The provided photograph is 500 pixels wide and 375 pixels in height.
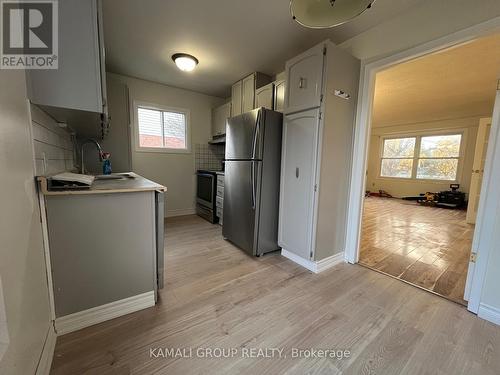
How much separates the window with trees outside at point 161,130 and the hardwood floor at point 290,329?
2.65 metres

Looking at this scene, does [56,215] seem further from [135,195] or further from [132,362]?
[132,362]

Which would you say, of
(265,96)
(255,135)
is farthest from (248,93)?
(255,135)

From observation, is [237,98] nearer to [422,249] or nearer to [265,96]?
[265,96]

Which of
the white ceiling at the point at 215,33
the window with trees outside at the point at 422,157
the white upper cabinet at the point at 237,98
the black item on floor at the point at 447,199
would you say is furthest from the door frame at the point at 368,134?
the window with trees outside at the point at 422,157

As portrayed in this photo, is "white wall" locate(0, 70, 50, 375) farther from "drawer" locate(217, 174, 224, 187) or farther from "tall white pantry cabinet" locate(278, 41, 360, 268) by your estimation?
"drawer" locate(217, 174, 224, 187)

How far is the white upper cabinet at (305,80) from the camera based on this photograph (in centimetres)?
191

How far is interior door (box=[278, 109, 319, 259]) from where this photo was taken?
2.04m

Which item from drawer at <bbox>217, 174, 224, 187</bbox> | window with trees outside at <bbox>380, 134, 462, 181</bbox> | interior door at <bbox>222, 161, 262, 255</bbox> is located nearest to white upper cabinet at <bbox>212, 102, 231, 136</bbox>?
drawer at <bbox>217, 174, 224, 187</bbox>

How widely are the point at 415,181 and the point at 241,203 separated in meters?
6.99

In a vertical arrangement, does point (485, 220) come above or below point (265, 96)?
below

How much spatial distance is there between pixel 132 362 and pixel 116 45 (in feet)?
10.5

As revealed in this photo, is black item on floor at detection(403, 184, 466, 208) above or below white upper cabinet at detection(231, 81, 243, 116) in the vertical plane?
below

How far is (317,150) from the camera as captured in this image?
198 cm

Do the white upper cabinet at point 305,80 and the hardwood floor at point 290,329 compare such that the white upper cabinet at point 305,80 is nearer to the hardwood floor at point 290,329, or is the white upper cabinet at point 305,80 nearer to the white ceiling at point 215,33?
the white ceiling at point 215,33
